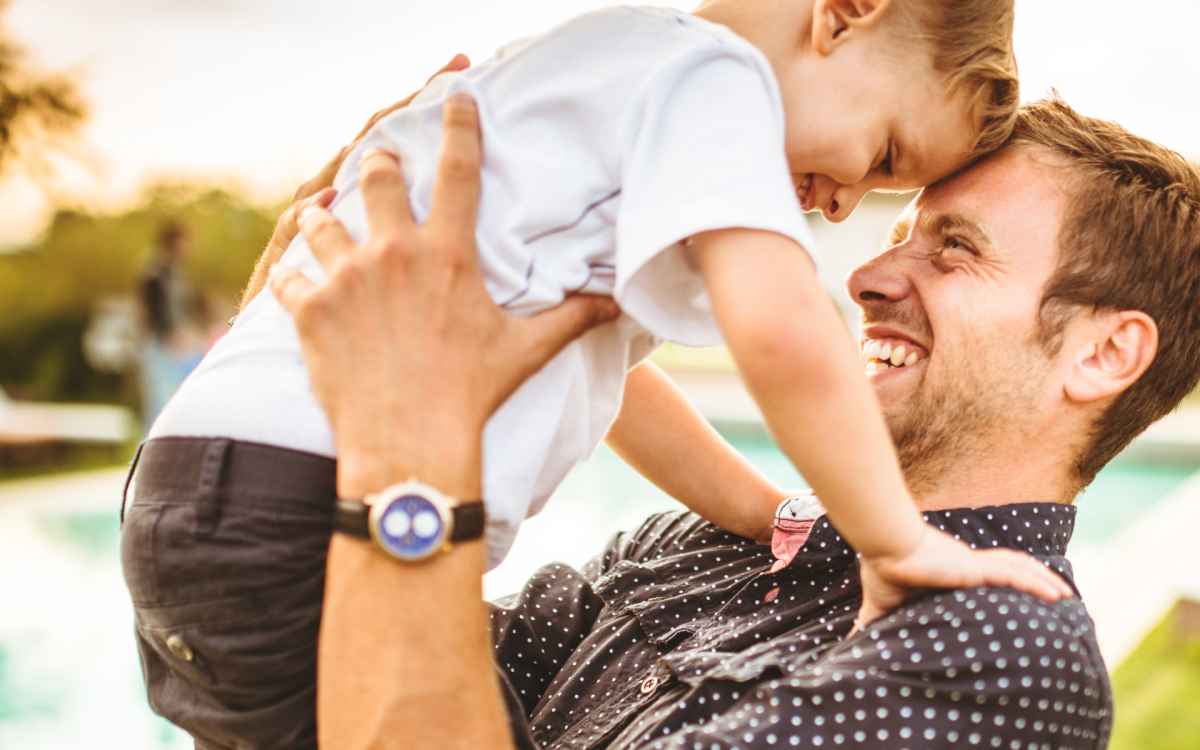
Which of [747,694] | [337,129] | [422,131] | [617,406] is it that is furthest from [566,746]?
[337,129]

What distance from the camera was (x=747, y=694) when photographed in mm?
1174

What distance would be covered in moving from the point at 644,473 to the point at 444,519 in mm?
853

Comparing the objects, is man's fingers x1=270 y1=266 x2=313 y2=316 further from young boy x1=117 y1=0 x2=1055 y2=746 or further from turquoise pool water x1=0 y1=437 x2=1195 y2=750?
turquoise pool water x1=0 y1=437 x2=1195 y2=750

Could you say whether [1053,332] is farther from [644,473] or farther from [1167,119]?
[1167,119]

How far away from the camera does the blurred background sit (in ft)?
14.7

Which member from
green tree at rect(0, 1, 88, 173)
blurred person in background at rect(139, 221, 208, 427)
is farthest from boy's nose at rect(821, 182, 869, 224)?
blurred person in background at rect(139, 221, 208, 427)

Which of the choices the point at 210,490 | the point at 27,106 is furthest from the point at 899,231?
the point at 27,106

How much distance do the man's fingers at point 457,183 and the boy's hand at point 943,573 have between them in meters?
0.66

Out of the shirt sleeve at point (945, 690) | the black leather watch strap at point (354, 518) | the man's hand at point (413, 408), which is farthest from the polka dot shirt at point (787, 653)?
the black leather watch strap at point (354, 518)

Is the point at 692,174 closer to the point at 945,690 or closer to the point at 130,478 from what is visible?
Answer: the point at 945,690

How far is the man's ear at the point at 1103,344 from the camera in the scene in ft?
4.97

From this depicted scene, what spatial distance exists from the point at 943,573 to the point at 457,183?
76 centimetres

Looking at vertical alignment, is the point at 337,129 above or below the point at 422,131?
above

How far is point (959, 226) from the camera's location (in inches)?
62.8
